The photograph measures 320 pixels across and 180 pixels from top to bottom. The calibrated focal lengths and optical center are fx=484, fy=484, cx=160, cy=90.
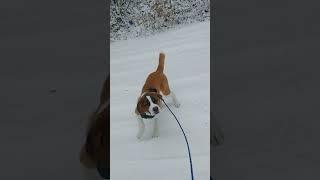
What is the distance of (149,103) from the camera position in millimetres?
1811

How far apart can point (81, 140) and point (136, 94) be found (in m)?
0.32

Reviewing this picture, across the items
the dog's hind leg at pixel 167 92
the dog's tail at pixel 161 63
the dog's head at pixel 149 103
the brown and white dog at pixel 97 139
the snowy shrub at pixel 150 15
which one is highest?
the snowy shrub at pixel 150 15

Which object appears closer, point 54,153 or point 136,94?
point 136,94

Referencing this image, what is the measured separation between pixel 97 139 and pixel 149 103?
0.86ft

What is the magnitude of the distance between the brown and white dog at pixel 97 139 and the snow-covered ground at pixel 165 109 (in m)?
0.05

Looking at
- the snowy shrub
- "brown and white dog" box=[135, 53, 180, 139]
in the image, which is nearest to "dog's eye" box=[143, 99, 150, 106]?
"brown and white dog" box=[135, 53, 180, 139]

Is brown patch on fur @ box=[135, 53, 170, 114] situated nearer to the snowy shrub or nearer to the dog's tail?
the dog's tail

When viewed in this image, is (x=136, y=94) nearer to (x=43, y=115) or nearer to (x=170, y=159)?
(x=170, y=159)

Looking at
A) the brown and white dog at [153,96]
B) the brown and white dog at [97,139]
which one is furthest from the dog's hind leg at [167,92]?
the brown and white dog at [97,139]

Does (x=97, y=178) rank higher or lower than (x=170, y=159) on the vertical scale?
lower

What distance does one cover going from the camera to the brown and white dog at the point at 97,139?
1.87m

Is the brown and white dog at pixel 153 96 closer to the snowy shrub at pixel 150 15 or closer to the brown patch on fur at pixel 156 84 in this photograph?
the brown patch on fur at pixel 156 84
